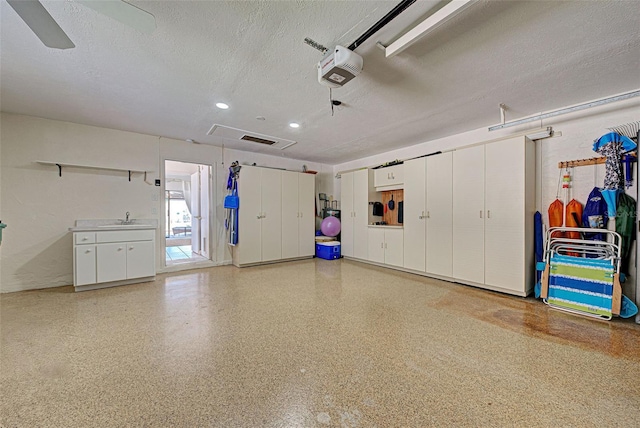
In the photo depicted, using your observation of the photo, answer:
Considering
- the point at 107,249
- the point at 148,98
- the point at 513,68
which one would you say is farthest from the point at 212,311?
the point at 513,68

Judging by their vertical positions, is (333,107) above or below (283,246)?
above

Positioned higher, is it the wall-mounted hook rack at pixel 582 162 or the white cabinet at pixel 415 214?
the wall-mounted hook rack at pixel 582 162

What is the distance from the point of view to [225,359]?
1905 millimetres

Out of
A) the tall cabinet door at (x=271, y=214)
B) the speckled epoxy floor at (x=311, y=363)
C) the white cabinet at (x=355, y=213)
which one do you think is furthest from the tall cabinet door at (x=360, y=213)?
the speckled epoxy floor at (x=311, y=363)

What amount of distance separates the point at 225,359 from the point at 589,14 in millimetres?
3597

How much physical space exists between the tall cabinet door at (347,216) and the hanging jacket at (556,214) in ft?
11.3

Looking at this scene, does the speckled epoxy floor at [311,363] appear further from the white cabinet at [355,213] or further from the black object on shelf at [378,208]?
the black object on shelf at [378,208]

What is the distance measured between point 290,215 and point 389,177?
7.73 ft

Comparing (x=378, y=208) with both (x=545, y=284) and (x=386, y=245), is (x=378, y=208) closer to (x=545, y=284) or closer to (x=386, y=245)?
(x=386, y=245)

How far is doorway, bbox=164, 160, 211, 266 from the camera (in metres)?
5.45

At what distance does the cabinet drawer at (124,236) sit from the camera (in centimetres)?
362

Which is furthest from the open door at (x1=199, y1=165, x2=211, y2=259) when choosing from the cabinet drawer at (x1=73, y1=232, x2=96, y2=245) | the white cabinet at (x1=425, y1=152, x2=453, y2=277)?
the white cabinet at (x1=425, y1=152, x2=453, y2=277)

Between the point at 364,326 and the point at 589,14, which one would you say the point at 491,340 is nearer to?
the point at 364,326

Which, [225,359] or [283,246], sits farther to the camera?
[283,246]
